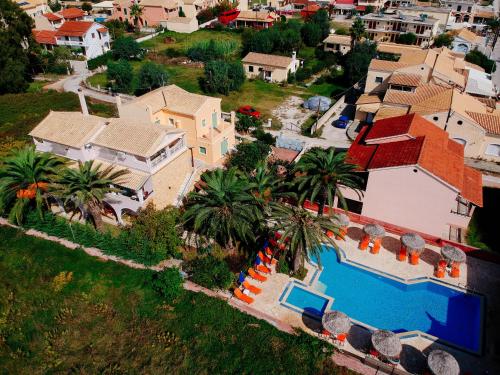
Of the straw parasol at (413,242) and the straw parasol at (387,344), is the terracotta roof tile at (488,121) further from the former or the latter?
the straw parasol at (387,344)

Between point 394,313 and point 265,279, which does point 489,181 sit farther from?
point 265,279

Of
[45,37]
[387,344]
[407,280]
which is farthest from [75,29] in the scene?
[387,344]

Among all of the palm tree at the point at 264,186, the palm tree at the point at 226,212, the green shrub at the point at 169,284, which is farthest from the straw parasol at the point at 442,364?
the green shrub at the point at 169,284

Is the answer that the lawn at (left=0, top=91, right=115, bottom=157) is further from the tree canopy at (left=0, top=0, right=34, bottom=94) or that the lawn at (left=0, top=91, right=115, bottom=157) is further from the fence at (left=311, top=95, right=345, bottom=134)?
the fence at (left=311, top=95, right=345, bottom=134)

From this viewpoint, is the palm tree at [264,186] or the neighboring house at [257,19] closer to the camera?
the palm tree at [264,186]

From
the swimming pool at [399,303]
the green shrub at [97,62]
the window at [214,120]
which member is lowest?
the swimming pool at [399,303]

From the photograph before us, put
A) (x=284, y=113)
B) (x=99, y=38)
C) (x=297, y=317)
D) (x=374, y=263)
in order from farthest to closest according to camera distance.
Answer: (x=99, y=38)
(x=284, y=113)
(x=374, y=263)
(x=297, y=317)

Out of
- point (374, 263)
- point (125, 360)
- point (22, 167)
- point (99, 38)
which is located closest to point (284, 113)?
point (374, 263)

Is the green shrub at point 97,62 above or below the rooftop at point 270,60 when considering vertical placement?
below
